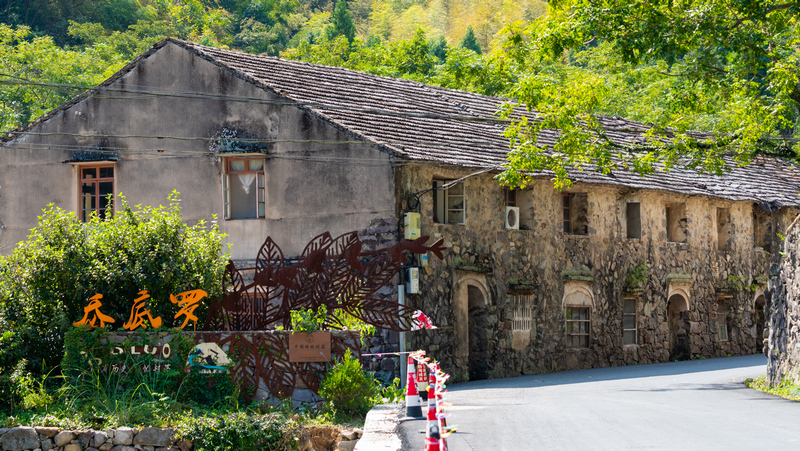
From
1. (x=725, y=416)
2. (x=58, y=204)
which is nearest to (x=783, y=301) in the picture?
(x=725, y=416)

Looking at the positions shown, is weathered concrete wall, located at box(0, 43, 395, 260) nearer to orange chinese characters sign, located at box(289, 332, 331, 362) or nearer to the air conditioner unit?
the air conditioner unit

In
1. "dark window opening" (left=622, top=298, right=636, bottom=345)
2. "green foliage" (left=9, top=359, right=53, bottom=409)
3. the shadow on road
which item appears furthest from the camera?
"dark window opening" (left=622, top=298, right=636, bottom=345)

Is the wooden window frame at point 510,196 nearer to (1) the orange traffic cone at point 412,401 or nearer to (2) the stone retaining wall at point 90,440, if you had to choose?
(1) the orange traffic cone at point 412,401

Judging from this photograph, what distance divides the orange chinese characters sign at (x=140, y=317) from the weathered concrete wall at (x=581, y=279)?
684cm

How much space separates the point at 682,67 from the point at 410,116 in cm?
685

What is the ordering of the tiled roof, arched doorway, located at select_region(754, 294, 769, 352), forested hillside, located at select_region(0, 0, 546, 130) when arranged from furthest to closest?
1. forested hillside, located at select_region(0, 0, 546, 130)
2. arched doorway, located at select_region(754, 294, 769, 352)
3. the tiled roof

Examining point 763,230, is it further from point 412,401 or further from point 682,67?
point 412,401

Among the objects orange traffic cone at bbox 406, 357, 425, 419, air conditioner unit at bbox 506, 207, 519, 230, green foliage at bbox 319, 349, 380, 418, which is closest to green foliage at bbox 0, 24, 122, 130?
air conditioner unit at bbox 506, 207, 519, 230

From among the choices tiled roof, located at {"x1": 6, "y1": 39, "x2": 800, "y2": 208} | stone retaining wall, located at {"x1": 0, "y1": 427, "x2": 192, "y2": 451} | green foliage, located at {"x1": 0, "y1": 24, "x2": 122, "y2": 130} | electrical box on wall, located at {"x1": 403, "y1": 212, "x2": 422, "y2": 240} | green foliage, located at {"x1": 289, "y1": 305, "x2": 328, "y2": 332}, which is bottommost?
stone retaining wall, located at {"x1": 0, "y1": 427, "x2": 192, "y2": 451}

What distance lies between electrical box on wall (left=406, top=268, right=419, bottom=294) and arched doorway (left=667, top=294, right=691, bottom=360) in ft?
36.7

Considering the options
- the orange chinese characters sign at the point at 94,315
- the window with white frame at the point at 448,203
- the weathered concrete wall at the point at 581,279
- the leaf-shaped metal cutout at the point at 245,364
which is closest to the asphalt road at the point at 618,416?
the weathered concrete wall at the point at 581,279

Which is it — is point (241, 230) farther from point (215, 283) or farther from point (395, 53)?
point (395, 53)

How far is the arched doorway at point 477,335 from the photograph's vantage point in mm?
21375

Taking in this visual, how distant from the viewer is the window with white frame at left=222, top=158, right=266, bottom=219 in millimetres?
20625
